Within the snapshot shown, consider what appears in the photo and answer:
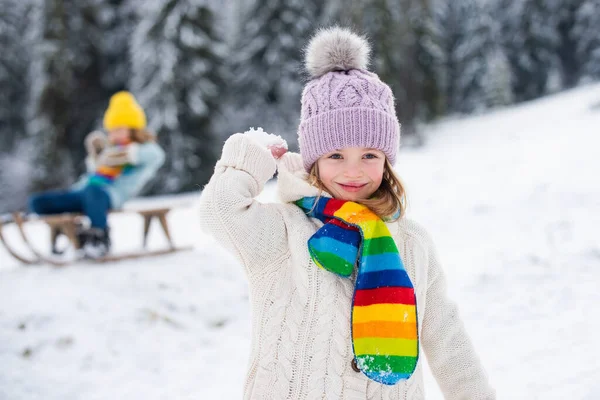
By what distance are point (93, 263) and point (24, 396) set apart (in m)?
2.17

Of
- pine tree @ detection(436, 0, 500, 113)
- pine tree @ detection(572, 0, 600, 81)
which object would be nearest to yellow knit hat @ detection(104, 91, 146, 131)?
pine tree @ detection(436, 0, 500, 113)

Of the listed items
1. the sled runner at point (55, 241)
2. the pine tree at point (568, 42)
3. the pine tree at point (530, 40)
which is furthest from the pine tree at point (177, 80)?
the pine tree at point (568, 42)

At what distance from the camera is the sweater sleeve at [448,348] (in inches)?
71.3

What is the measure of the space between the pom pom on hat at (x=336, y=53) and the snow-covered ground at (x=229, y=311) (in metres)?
1.73

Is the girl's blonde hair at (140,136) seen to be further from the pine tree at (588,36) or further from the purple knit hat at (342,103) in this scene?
the pine tree at (588,36)

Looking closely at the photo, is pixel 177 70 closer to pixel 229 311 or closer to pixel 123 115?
pixel 123 115

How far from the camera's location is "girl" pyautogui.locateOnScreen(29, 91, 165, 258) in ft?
16.6

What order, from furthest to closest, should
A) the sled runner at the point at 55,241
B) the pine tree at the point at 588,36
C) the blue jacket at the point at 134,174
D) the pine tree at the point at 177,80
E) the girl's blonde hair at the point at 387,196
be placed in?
1. the pine tree at the point at 588,36
2. the pine tree at the point at 177,80
3. the blue jacket at the point at 134,174
4. the sled runner at the point at 55,241
5. the girl's blonde hair at the point at 387,196

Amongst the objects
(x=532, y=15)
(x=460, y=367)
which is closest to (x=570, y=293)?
(x=460, y=367)

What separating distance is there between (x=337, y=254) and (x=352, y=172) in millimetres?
333

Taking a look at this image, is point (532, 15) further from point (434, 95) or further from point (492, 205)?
point (492, 205)

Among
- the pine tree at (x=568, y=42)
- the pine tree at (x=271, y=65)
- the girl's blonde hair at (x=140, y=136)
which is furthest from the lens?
the pine tree at (x=568, y=42)

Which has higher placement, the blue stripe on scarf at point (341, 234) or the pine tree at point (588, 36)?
the blue stripe on scarf at point (341, 234)

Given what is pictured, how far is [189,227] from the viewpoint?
7.52 metres
